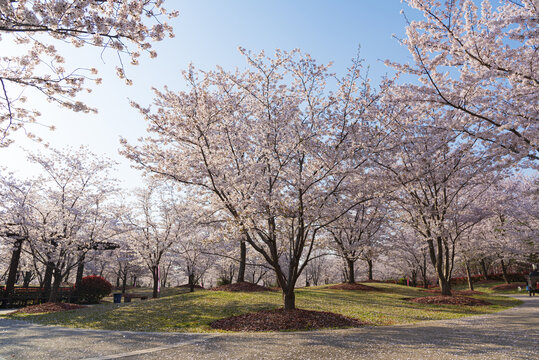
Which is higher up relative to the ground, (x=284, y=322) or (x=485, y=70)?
(x=485, y=70)

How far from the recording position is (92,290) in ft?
79.6

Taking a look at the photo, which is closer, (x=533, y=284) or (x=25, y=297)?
(x=25, y=297)

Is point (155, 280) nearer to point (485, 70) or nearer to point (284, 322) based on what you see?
point (284, 322)

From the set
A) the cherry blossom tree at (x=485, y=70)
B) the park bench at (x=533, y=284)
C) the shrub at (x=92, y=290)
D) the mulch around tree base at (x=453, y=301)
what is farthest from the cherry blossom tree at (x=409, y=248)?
the shrub at (x=92, y=290)

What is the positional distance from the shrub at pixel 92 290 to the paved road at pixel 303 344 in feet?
53.3

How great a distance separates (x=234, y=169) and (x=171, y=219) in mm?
15893

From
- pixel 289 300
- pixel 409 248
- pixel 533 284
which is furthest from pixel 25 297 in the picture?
pixel 533 284

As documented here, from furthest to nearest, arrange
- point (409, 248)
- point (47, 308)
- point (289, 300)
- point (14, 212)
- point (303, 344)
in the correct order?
point (409, 248)
point (14, 212)
point (47, 308)
point (289, 300)
point (303, 344)

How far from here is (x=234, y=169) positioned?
465 inches

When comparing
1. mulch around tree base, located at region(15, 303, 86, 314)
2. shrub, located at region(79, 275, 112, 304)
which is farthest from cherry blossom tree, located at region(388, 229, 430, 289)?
shrub, located at region(79, 275, 112, 304)

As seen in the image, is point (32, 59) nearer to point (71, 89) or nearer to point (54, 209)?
point (71, 89)

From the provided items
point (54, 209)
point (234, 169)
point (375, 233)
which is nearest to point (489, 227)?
point (375, 233)

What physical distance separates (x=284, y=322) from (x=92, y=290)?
21.1 metres

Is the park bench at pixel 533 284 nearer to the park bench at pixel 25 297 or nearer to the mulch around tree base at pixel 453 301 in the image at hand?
the mulch around tree base at pixel 453 301
